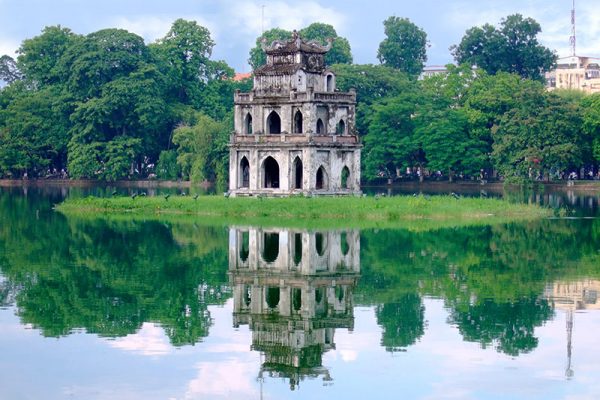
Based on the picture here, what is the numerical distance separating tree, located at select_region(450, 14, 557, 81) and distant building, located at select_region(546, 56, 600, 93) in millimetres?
48173

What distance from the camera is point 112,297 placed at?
108 feet

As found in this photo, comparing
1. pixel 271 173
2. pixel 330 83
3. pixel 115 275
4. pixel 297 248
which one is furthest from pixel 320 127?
pixel 115 275

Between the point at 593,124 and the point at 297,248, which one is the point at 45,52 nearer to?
the point at 593,124

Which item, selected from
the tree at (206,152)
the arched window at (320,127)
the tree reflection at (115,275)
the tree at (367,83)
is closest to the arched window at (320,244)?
the tree reflection at (115,275)

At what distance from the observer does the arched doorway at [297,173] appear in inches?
Result: 2719

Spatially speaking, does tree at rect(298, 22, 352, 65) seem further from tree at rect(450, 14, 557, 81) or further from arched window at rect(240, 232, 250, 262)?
arched window at rect(240, 232, 250, 262)

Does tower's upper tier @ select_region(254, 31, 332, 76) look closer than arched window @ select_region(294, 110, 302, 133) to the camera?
Yes

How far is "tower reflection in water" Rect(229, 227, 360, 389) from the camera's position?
25969mm

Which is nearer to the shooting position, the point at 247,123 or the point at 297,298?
the point at 297,298

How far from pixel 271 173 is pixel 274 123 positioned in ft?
10.1

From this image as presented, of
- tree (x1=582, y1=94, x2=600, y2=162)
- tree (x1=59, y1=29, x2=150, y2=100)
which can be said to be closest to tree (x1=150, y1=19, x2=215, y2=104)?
tree (x1=59, y1=29, x2=150, y2=100)

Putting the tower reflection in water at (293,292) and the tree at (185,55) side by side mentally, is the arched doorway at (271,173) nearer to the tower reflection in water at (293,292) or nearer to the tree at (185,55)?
the tower reflection in water at (293,292)

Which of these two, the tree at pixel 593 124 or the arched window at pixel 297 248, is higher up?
the tree at pixel 593 124

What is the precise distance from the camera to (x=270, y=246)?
149 feet
